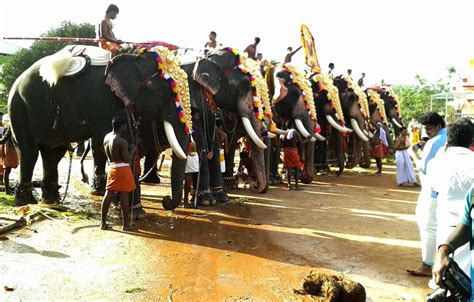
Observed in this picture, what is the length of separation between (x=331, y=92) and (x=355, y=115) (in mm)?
1348

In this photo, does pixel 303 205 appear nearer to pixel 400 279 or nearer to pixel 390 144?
pixel 400 279

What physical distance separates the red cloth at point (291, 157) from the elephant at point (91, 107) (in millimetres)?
3285

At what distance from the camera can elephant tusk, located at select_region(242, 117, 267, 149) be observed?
8.50m

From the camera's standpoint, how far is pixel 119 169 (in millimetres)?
6457

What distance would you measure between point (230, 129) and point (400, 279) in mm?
5845

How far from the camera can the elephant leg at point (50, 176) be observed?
843cm

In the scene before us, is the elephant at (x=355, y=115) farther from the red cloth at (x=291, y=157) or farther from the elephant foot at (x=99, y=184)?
the elephant foot at (x=99, y=184)

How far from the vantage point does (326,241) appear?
636cm

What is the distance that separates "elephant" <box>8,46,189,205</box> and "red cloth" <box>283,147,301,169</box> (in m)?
3.28

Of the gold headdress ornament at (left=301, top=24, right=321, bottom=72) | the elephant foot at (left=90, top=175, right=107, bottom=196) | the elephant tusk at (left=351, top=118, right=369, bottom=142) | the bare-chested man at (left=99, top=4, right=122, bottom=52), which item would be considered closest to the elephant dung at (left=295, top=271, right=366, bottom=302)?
the bare-chested man at (left=99, top=4, right=122, bottom=52)

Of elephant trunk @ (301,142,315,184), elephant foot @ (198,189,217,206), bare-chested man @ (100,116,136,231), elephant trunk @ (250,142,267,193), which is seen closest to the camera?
bare-chested man @ (100,116,136,231)

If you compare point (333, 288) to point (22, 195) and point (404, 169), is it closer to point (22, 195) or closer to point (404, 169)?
point (22, 195)

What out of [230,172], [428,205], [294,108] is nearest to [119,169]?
[428,205]

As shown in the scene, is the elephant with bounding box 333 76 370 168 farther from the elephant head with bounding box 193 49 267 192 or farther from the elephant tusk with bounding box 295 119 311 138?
the elephant head with bounding box 193 49 267 192
